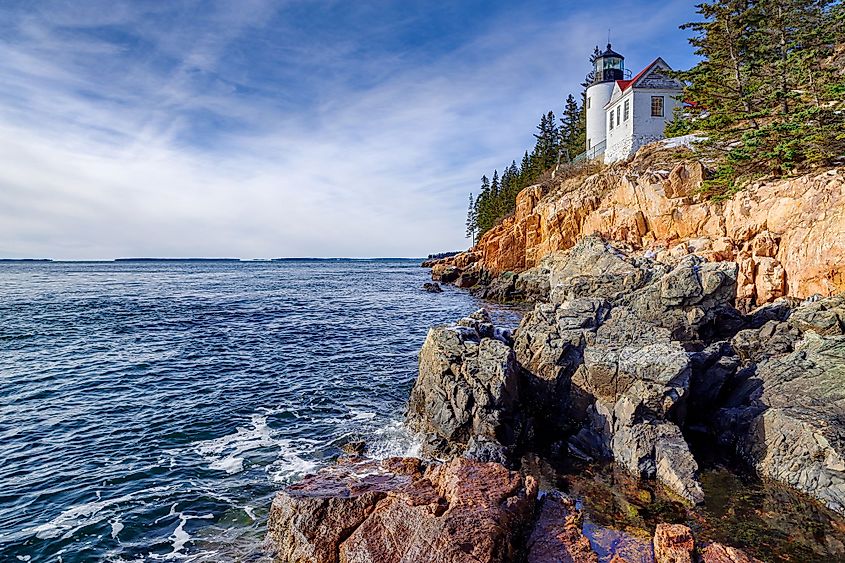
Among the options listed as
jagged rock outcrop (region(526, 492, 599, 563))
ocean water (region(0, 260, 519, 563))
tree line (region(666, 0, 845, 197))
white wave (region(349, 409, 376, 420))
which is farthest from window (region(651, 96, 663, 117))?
jagged rock outcrop (region(526, 492, 599, 563))

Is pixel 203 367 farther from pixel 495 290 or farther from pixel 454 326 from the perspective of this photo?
pixel 495 290

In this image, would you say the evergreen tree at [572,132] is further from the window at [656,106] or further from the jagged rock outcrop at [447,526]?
the jagged rock outcrop at [447,526]

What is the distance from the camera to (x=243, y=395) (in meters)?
17.9

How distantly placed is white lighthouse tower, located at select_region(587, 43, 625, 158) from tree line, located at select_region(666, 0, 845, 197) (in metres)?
21.2

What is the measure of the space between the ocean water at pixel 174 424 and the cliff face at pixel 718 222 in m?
12.3

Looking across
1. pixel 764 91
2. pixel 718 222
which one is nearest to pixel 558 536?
pixel 718 222

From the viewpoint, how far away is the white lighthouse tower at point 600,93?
57531mm

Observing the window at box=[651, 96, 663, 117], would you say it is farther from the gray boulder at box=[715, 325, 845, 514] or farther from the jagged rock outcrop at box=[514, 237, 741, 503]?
the gray boulder at box=[715, 325, 845, 514]

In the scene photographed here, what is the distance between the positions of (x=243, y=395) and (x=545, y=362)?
38.8 feet

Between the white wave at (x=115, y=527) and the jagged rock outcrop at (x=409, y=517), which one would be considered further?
the white wave at (x=115, y=527)

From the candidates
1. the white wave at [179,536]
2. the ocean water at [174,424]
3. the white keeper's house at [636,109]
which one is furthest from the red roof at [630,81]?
the white wave at [179,536]

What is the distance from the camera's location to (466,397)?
12.8 meters

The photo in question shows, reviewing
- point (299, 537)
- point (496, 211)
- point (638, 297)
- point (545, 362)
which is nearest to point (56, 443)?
point (299, 537)

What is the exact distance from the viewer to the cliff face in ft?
64.5
